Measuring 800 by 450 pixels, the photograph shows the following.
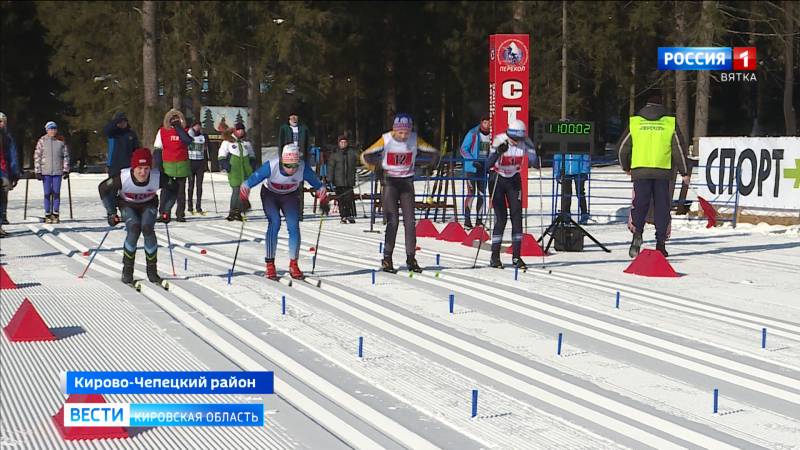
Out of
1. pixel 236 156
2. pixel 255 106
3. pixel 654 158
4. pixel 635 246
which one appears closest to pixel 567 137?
pixel 654 158

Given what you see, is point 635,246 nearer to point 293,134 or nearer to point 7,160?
point 293,134

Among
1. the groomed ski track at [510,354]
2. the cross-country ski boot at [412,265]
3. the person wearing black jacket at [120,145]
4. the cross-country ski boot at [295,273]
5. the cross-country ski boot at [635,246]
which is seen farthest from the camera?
the person wearing black jacket at [120,145]

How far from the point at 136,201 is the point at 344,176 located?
9.49 m

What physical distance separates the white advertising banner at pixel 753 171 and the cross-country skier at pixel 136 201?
11.5 m

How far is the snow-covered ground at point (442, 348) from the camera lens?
6098mm

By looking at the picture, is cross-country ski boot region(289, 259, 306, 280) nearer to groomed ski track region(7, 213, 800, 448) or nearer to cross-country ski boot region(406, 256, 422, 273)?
groomed ski track region(7, 213, 800, 448)

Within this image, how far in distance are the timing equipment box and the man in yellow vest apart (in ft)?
4.85

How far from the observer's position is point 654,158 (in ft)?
44.4

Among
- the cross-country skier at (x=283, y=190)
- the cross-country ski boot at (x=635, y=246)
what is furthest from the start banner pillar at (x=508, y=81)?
the cross-country skier at (x=283, y=190)

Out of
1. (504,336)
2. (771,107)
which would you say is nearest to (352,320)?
(504,336)

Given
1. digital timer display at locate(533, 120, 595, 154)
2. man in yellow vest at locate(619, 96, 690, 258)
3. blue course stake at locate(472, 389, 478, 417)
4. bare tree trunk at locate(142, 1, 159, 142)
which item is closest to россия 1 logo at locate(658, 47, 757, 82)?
bare tree trunk at locate(142, 1, 159, 142)

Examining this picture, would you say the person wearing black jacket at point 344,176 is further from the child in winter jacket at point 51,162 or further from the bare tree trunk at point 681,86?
the bare tree trunk at point 681,86

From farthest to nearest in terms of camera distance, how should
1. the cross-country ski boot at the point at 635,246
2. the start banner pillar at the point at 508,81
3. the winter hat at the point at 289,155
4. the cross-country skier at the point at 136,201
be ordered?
the start banner pillar at the point at 508,81 < the cross-country ski boot at the point at 635,246 < the winter hat at the point at 289,155 < the cross-country skier at the point at 136,201

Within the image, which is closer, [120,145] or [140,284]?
[140,284]
